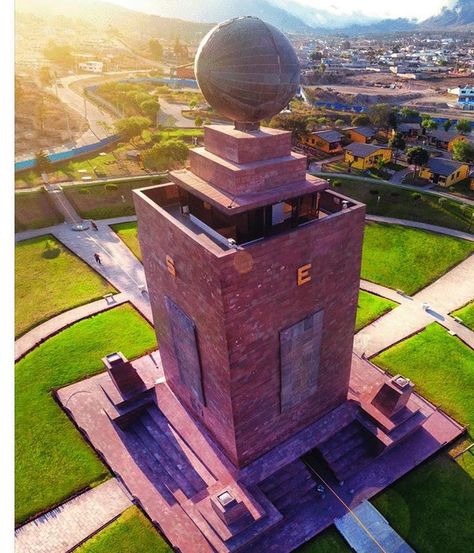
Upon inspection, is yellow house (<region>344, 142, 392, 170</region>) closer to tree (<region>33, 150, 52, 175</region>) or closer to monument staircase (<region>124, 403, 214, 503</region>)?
tree (<region>33, 150, 52, 175</region>)

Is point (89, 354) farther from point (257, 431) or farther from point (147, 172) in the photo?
point (147, 172)

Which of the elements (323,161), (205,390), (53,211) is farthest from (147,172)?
(205,390)

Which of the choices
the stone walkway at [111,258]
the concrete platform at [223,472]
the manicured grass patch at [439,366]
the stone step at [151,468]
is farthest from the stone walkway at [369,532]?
the stone walkway at [111,258]

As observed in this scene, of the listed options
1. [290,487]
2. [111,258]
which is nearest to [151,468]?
[290,487]

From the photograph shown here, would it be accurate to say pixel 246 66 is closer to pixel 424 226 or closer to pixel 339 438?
pixel 339 438

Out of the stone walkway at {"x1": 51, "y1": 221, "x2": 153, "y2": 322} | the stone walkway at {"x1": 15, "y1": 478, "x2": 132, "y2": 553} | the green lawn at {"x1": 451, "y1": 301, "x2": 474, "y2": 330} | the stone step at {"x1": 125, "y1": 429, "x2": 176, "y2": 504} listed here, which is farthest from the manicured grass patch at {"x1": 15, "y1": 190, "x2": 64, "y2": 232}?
the green lawn at {"x1": 451, "y1": 301, "x2": 474, "y2": 330}

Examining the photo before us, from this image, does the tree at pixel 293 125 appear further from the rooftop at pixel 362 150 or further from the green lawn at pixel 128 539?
the green lawn at pixel 128 539
